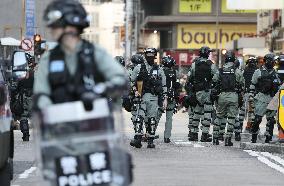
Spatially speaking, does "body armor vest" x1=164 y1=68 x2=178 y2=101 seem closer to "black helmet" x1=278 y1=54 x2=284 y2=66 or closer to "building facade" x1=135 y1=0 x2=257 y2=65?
"black helmet" x1=278 y1=54 x2=284 y2=66

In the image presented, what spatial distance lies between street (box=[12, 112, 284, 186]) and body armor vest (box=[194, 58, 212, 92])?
1205 millimetres

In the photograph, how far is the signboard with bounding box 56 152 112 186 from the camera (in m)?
7.71

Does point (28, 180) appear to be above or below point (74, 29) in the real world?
below

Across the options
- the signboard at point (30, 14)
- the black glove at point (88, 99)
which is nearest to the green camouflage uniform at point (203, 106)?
the black glove at point (88, 99)

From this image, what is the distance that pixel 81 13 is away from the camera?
802cm

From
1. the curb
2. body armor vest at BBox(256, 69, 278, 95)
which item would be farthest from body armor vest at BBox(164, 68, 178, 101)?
the curb

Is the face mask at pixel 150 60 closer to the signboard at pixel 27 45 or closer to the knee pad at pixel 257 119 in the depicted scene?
the knee pad at pixel 257 119

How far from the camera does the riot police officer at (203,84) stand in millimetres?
22375

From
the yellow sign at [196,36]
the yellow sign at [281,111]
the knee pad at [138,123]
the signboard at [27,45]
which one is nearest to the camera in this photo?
the yellow sign at [281,111]

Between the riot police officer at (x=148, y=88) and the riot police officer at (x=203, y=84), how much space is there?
1353 millimetres

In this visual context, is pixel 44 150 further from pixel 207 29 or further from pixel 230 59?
pixel 207 29

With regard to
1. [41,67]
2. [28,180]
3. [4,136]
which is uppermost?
[41,67]

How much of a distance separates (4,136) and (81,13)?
10.2 feet

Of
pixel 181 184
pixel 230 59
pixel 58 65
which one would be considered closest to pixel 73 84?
pixel 58 65
